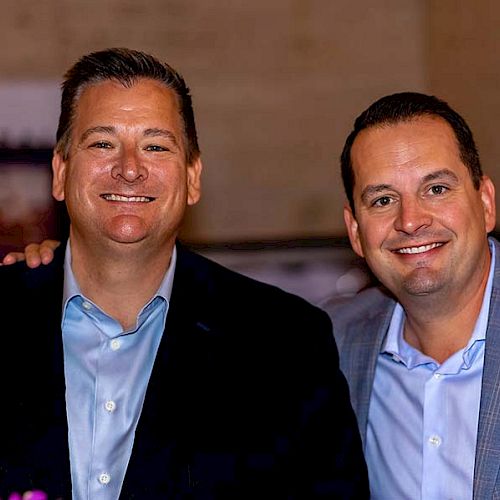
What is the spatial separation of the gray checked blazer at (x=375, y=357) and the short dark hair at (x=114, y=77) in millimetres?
695

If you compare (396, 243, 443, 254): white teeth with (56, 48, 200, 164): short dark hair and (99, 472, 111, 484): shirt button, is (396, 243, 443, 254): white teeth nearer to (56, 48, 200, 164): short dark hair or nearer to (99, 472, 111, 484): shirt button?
(56, 48, 200, 164): short dark hair

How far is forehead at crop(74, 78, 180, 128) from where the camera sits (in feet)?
8.53

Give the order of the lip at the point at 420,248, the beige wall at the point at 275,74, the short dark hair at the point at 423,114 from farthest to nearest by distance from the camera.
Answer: the beige wall at the point at 275,74, the short dark hair at the point at 423,114, the lip at the point at 420,248

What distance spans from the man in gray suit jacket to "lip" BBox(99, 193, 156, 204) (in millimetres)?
587

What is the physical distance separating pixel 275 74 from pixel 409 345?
249 cm

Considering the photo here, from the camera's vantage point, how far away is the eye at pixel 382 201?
8.86ft

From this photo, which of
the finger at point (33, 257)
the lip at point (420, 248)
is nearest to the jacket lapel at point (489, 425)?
the lip at point (420, 248)

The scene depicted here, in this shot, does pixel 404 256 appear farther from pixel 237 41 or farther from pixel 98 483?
pixel 237 41

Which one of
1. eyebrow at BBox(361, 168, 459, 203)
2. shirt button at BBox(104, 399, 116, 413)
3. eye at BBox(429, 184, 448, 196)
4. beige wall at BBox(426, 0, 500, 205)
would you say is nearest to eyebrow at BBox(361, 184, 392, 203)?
eyebrow at BBox(361, 168, 459, 203)

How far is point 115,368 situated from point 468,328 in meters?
0.91

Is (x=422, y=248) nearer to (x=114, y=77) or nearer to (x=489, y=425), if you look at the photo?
(x=489, y=425)

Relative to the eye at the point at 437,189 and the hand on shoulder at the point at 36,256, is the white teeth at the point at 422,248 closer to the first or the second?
the eye at the point at 437,189

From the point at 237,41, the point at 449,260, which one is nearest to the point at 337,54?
the point at 237,41

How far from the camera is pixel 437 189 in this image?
266 cm
